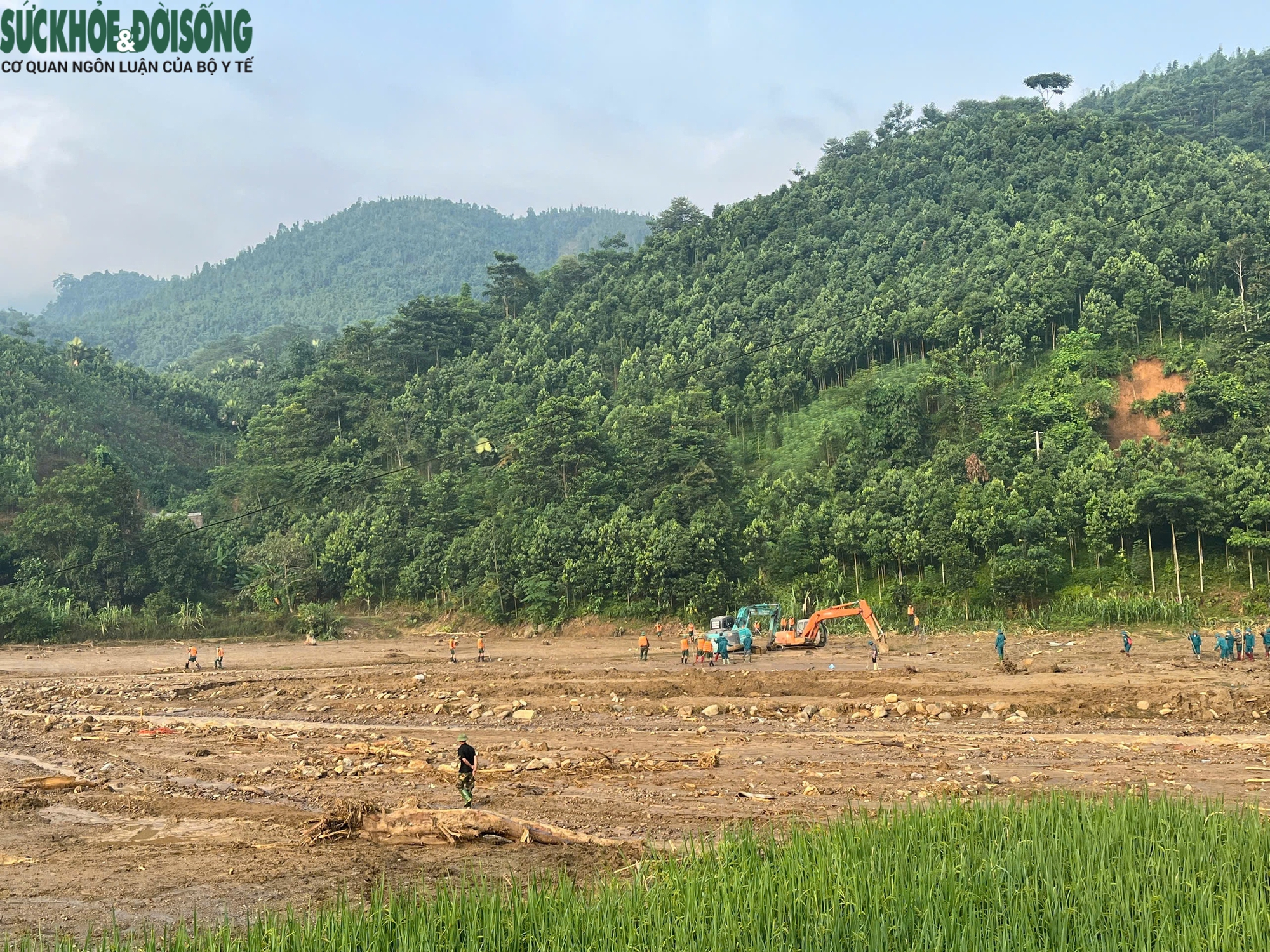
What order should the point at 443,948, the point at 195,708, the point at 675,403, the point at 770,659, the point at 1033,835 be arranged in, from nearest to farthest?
1. the point at 443,948
2. the point at 1033,835
3. the point at 195,708
4. the point at 770,659
5. the point at 675,403

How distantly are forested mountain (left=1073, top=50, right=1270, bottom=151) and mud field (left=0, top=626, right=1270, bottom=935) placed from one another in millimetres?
89385

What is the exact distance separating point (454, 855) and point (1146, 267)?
5964 centimetres

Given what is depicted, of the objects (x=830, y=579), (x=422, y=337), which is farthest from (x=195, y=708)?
(x=422, y=337)

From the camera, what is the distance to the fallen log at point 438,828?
35.7 feet

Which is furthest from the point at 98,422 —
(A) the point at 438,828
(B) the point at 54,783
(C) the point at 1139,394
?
(C) the point at 1139,394

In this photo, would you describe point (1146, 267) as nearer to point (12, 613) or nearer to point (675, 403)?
point (675, 403)

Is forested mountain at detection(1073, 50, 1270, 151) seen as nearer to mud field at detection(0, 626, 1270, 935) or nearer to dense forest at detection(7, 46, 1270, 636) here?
dense forest at detection(7, 46, 1270, 636)

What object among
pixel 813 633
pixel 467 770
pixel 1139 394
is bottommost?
pixel 813 633

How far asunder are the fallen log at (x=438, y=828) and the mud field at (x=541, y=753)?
0.21 meters

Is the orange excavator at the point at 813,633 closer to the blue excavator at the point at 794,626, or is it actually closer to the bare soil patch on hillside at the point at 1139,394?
the blue excavator at the point at 794,626

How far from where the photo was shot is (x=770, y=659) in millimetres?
30359

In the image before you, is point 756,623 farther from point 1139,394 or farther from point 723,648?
point 1139,394

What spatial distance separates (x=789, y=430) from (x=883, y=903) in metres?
54.0

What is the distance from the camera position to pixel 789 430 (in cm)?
5988
